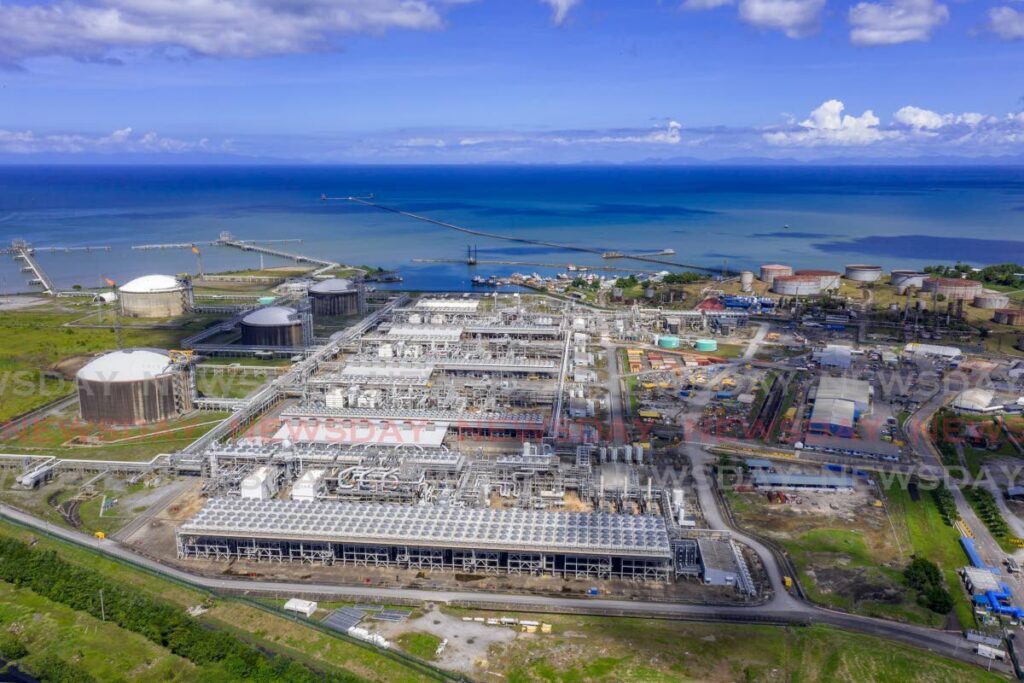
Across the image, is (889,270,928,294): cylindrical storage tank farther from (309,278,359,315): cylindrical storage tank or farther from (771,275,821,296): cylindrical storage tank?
(309,278,359,315): cylindrical storage tank

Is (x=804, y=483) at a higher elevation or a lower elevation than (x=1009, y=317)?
lower

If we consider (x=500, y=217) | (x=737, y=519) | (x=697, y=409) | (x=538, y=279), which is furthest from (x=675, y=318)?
(x=500, y=217)

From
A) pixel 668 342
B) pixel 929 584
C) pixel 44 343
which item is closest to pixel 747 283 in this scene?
pixel 668 342

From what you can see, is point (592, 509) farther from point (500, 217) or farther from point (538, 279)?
point (500, 217)

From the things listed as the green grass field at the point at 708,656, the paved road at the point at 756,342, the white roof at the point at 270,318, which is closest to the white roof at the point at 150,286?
the white roof at the point at 270,318

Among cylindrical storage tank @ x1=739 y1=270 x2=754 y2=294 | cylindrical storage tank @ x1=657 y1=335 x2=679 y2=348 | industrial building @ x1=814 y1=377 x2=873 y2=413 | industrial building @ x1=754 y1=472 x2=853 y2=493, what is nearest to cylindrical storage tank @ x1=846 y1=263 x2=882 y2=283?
cylindrical storage tank @ x1=739 y1=270 x2=754 y2=294

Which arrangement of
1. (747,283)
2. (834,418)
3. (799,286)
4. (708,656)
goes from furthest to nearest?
(747,283) < (799,286) < (834,418) < (708,656)

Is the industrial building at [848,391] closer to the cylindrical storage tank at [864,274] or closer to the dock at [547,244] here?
the cylindrical storage tank at [864,274]

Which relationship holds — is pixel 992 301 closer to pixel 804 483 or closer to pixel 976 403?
pixel 976 403
